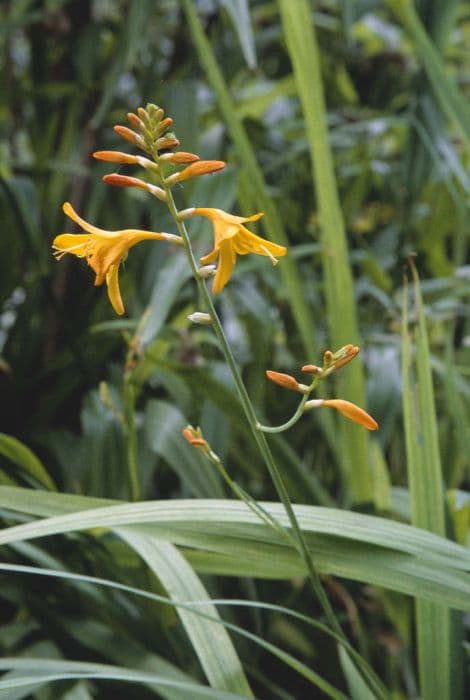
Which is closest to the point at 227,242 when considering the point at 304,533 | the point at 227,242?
the point at 227,242

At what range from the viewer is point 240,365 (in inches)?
35.4

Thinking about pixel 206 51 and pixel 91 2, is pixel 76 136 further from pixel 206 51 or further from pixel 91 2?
pixel 206 51

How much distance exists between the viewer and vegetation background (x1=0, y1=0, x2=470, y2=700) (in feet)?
1.62

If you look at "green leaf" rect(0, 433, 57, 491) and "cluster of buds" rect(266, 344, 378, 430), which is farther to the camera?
"green leaf" rect(0, 433, 57, 491)

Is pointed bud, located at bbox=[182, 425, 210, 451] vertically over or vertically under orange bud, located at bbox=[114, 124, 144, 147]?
under

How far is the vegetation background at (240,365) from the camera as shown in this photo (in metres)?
0.49

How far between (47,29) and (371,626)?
2.64ft

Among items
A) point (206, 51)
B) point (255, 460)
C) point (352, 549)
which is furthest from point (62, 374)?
point (352, 549)

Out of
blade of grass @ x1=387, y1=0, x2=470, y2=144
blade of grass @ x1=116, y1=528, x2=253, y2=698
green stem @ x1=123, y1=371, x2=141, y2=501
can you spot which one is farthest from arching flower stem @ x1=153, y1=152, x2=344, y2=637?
blade of grass @ x1=387, y1=0, x2=470, y2=144

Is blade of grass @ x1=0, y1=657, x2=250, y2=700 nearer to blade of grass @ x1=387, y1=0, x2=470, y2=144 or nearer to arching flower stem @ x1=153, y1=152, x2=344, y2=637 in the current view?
A: arching flower stem @ x1=153, y1=152, x2=344, y2=637

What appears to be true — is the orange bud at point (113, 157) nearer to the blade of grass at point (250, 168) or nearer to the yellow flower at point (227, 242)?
the yellow flower at point (227, 242)

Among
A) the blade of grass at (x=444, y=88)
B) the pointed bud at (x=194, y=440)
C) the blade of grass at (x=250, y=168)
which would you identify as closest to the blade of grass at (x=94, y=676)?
the pointed bud at (x=194, y=440)

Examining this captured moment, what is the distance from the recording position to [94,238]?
1.14ft

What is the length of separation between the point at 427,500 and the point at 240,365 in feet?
1.36
